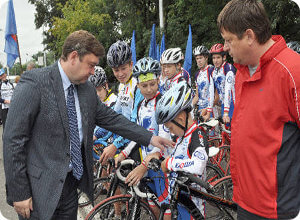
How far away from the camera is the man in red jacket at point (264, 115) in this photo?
1.55m

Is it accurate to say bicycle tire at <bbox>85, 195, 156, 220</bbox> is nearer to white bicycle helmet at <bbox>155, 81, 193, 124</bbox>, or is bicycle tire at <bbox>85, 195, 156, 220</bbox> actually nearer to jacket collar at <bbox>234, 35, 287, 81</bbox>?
white bicycle helmet at <bbox>155, 81, 193, 124</bbox>

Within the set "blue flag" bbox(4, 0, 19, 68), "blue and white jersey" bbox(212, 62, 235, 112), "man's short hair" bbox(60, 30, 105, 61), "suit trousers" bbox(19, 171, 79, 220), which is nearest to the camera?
"man's short hair" bbox(60, 30, 105, 61)

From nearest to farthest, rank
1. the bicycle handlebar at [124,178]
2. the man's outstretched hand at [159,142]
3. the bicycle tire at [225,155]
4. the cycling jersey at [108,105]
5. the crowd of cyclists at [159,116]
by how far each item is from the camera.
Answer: the crowd of cyclists at [159,116] < the man's outstretched hand at [159,142] < the bicycle handlebar at [124,178] < the cycling jersey at [108,105] < the bicycle tire at [225,155]

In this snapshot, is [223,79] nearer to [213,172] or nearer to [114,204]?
[213,172]

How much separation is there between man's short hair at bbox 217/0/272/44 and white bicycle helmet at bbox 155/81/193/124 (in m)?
0.82

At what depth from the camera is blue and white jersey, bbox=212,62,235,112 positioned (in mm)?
5087

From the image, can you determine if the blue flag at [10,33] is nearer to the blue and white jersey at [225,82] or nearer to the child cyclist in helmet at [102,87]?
the child cyclist in helmet at [102,87]

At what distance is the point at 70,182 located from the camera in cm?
233

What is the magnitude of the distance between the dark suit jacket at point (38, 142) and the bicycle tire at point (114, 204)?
1.03m

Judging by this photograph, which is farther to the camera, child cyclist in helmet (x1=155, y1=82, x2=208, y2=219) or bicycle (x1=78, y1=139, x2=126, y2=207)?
bicycle (x1=78, y1=139, x2=126, y2=207)

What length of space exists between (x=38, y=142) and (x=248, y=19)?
1.72 meters

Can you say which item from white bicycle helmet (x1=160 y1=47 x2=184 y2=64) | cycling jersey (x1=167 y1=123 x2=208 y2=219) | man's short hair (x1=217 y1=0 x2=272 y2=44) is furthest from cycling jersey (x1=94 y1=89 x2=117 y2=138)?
man's short hair (x1=217 y1=0 x2=272 y2=44)

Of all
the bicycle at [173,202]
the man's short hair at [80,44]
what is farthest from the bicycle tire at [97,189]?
the man's short hair at [80,44]

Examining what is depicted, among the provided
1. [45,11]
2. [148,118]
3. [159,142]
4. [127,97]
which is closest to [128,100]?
[127,97]
